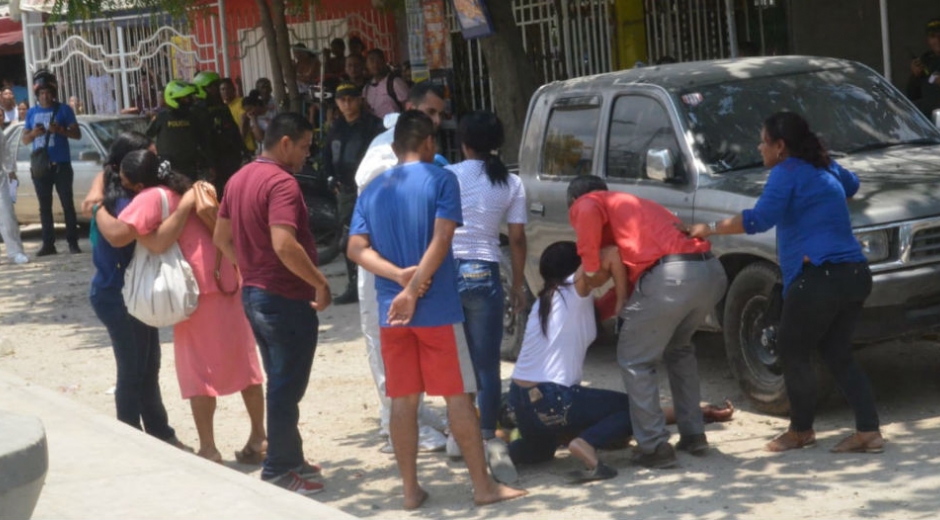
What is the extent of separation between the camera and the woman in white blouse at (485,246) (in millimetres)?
7117

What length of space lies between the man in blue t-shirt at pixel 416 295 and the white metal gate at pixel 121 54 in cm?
1456

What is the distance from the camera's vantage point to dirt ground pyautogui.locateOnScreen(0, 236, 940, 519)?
642cm

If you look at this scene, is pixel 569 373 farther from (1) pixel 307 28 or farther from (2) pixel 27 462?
(1) pixel 307 28

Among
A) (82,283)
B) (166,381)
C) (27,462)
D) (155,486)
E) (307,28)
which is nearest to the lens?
(27,462)

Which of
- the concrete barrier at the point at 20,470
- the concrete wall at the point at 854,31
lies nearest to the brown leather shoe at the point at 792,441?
the concrete barrier at the point at 20,470

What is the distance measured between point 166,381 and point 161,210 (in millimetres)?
3019

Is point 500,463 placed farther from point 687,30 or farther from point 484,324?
point 687,30

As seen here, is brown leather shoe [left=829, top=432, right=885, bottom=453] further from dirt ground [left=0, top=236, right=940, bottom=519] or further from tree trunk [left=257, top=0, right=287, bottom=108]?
tree trunk [left=257, top=0, right=287, bottom=108]

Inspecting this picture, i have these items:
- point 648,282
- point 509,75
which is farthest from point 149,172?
point 509,75

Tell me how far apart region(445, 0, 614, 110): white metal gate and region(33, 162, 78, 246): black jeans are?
4.81 metres

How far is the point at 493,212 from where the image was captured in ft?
24.0

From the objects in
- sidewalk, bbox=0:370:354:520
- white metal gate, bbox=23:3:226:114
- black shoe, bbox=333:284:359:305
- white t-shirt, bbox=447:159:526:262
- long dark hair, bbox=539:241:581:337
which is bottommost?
sidewalk, bbox=0:370:354:520

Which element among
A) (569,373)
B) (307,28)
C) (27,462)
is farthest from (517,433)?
(307,28)

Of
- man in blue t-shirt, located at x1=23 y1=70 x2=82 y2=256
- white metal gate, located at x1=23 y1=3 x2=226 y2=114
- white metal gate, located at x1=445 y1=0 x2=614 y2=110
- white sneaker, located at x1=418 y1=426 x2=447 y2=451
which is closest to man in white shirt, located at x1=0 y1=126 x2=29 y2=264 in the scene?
man in blue t-shirt, located at x1=23 y1=70 x2=82 y2=256
